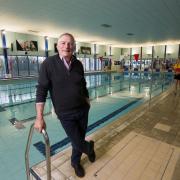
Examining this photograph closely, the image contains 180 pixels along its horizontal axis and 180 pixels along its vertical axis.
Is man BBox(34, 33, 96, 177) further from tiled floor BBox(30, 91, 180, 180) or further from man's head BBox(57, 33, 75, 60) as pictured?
tiled floor BBox(30, 91, 180, 180)

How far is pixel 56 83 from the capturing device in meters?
1.34

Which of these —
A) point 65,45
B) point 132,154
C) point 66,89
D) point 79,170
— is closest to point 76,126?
point 66,89

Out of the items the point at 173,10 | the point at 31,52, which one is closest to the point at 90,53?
the point at 31,52

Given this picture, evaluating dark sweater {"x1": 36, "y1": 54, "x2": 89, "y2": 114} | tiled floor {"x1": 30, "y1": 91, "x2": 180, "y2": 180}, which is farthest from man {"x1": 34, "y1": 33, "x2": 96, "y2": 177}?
tiled floor {"x1": 30, "y1": 91, "x2": 180, "y2": 180}

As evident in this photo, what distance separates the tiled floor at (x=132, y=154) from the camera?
1.54m

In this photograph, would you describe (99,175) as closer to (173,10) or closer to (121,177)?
(121,177)

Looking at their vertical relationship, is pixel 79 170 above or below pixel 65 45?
below

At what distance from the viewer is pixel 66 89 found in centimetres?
135

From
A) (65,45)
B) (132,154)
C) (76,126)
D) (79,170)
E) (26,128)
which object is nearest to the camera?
(65,45)

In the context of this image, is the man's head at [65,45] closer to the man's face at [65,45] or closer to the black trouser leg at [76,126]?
the man's face at [65,45]

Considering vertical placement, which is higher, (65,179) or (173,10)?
(173,10)

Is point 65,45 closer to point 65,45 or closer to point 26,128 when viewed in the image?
point 65,45

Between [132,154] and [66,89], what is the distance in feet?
3.83

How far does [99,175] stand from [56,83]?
39.4 inches
